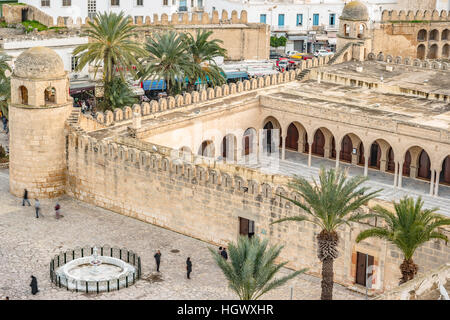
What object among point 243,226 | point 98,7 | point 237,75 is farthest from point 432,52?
point 243,226

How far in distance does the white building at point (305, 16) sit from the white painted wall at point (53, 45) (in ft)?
71.8

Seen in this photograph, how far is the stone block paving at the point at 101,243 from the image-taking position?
1294 inches

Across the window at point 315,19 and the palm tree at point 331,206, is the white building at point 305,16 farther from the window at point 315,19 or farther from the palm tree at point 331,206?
the palm tree at point 331,206

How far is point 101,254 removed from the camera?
119 feet

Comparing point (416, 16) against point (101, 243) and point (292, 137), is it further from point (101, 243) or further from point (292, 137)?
point (101, 243)

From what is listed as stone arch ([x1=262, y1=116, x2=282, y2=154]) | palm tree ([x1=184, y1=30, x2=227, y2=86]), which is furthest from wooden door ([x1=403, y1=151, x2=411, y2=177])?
palm tree ([x1=184, y1=30, x2=227, y2=86])

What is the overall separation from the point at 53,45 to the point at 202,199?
27.2 meters

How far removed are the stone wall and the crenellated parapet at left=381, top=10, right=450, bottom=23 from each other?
38026mm

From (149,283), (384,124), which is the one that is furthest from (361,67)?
(149,283)

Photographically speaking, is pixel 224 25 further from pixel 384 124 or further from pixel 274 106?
pixel 384 124

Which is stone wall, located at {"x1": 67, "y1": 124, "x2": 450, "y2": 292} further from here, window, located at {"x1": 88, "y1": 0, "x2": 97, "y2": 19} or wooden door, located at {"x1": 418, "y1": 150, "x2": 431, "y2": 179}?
window, located at {"x1": 88, "y1": 0, "x2": 97, "y2": 19}

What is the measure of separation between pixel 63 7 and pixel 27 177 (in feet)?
98.6

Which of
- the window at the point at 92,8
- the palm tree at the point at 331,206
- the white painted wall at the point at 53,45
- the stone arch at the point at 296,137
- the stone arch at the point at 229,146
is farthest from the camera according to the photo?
the window at the point at 92,8

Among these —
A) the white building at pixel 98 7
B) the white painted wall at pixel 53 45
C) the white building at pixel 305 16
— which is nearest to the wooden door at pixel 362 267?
the white painted wall at pixel 53 45
